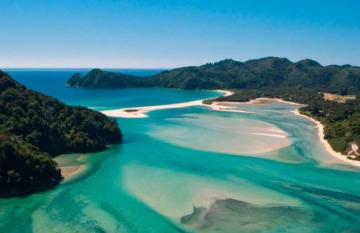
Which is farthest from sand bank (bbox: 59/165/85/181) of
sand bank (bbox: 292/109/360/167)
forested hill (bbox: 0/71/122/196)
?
sand bank (bbox: 292/109/360/167)

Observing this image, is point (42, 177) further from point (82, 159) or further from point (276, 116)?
point (276, 116)

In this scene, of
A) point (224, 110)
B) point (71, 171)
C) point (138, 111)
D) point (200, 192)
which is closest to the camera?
point (200, 192)

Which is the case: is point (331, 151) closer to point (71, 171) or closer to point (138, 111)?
point (71, 171)

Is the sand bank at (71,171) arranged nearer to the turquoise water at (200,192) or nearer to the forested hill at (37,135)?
the turquoise water at (200,192)

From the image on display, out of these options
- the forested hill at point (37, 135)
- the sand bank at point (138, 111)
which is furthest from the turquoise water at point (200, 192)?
the sand bank at point (138, 111)

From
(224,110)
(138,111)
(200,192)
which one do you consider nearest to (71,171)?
(200,192)

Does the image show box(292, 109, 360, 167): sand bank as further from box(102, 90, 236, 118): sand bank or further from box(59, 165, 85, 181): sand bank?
box(102, 90, 236, 118): sand bank
